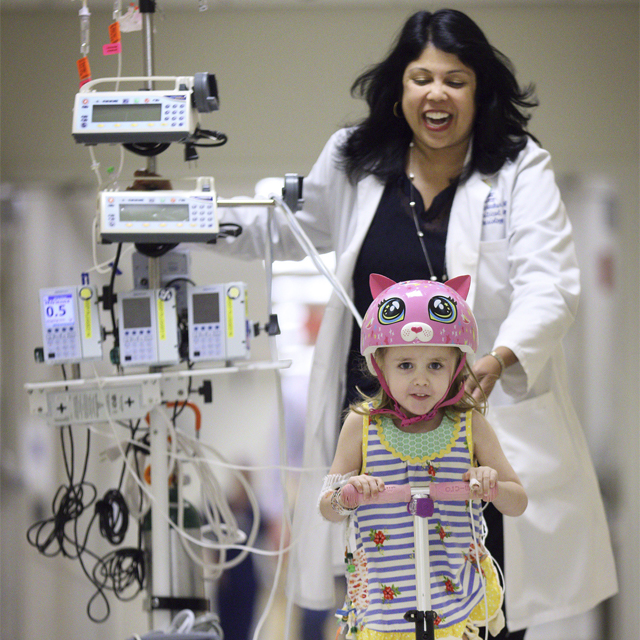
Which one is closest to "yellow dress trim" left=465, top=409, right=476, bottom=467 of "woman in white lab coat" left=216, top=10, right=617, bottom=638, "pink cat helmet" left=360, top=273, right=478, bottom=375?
"pink cat helmet" left=360, top=273, right=478, bottom=375

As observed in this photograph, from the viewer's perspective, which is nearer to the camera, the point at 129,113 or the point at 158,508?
the point at 129,113

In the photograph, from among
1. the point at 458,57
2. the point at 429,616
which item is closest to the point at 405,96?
the point at 458,57

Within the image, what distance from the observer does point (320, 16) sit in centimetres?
348

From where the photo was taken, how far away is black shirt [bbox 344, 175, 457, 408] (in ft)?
6.06

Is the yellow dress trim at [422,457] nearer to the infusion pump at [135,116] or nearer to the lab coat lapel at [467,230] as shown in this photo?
the lab coat lapel at [467,230]

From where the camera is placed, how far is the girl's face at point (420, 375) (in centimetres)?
127

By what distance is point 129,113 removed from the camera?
1796 mm

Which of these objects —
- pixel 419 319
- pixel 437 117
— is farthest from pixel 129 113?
pixel 419 319

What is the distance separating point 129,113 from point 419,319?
37.0 inches

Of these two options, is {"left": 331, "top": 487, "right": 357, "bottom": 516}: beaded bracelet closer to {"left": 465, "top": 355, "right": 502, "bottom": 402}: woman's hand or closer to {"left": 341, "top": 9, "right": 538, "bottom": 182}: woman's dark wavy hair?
{"left": 465, "top": 355, "right": 502, "bottom": 402}: woman's hand

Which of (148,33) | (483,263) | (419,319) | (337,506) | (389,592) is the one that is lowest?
(389,592)

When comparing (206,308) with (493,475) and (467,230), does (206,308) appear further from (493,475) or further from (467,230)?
(493,475)

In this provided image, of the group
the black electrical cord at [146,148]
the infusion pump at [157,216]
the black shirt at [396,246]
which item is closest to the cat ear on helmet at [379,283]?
the black shirt at [396,246]

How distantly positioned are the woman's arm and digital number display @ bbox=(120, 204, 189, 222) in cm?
85
